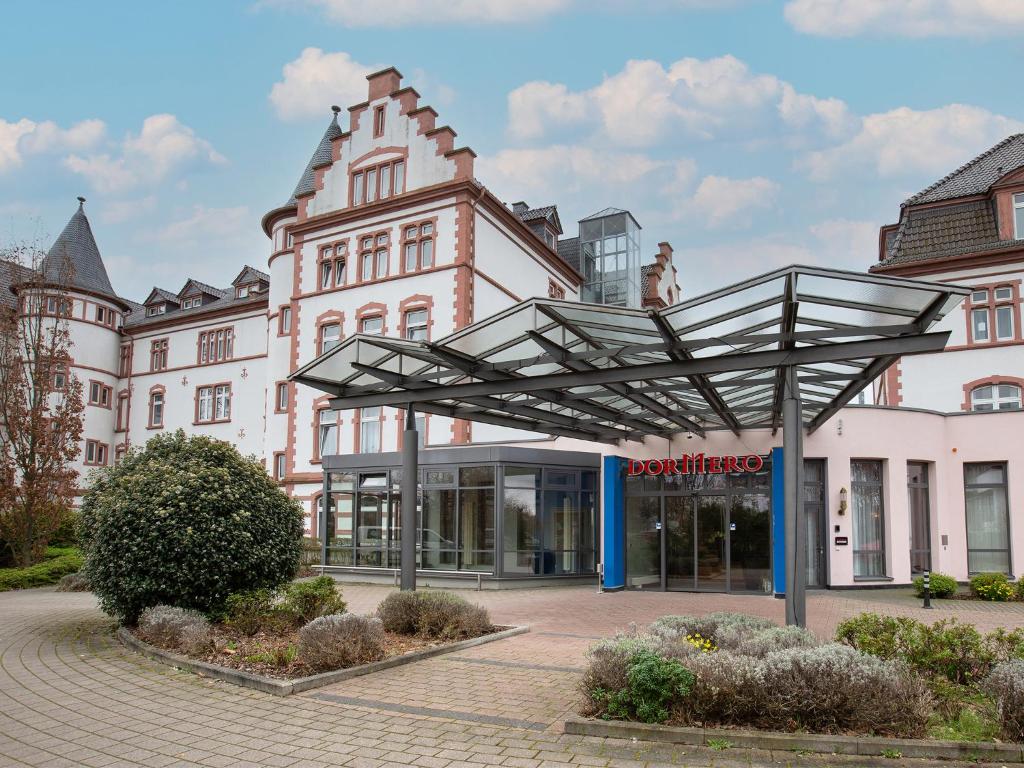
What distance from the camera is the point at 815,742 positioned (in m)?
5.35

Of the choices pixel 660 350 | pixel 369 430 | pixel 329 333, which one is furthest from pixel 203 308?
pixel 660 350

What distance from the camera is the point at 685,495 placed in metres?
17.0

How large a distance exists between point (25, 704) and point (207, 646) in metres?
2.00

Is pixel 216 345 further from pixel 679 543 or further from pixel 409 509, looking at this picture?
pixel 409 509

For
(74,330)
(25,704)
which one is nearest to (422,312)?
(25,704)

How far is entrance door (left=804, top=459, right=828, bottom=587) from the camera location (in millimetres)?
16578

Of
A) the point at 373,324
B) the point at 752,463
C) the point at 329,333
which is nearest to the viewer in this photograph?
the point at 752,463

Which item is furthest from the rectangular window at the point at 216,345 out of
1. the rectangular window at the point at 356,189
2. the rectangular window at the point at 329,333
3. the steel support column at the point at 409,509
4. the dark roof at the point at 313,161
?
the steel support column at the point at 409,509

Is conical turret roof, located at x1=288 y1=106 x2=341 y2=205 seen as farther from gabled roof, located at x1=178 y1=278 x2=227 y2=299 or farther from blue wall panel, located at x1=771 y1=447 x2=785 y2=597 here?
blue wall panel, located at x1=771 y1=447 x2=785 y2=597

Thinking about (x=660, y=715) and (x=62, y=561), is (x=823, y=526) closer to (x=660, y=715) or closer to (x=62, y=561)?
(x=660, y=715)

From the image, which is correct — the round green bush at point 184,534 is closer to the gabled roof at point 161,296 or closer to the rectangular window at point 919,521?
the rectangular window at point 919,521

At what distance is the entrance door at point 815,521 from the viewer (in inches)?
653

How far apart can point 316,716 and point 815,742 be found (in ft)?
12.3

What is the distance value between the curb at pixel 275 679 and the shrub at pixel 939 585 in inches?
391
